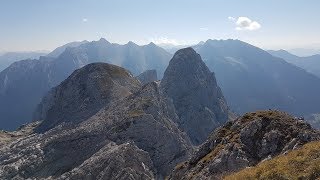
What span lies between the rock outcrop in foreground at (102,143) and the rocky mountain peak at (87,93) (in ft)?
1.47

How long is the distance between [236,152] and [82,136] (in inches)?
→ 3193

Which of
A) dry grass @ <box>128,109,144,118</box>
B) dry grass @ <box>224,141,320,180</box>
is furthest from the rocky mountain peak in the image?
dry grass @ <box>224,141,320,180</box>

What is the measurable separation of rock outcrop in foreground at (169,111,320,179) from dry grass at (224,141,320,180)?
14939mm

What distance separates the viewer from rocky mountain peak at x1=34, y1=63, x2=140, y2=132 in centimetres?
16000

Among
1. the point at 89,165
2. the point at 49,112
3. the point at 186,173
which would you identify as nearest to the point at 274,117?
the point at 186,173

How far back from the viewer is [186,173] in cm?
5888

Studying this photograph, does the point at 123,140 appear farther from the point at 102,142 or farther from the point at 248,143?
the point at 248,143

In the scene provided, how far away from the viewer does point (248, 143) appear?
5616cm

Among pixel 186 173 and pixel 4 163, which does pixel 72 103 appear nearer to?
pixel 4 163

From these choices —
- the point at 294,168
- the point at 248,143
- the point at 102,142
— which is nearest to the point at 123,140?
the point at 102,142

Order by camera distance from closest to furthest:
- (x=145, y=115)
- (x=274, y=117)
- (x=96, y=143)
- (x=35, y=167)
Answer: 1. (x=274, y=117)
2. (x=35, y=167)
3. (x=96, y=143)
4. (x=145, y=115)

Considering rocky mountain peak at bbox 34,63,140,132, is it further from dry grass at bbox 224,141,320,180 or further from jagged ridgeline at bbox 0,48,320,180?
dry grass at bbox 224,141,320,180

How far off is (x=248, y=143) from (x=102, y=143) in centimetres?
7266

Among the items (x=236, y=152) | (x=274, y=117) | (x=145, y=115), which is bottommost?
(x=145, y=115)
